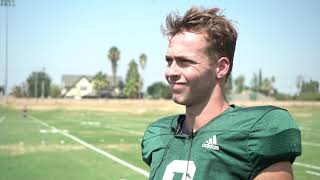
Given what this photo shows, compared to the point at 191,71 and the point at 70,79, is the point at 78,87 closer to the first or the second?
the point at 70,79

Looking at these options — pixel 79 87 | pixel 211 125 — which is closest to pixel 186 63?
pixel 211 125

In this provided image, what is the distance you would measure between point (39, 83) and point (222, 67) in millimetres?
144874

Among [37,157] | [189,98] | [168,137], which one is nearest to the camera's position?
[189,98]

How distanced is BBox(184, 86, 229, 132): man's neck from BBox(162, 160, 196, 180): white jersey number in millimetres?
202

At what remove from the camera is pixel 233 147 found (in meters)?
2.23

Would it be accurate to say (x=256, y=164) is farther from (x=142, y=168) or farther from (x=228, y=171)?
(x=142, y=168)

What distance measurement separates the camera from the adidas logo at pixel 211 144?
2.28 m

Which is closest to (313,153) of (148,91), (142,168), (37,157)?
(142,168)

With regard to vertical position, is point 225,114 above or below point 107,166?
above

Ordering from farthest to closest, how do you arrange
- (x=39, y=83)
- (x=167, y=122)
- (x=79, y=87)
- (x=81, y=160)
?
(x=39, y=83), (x=79, y=87), (x=81, y=160), (x=167, y=122)

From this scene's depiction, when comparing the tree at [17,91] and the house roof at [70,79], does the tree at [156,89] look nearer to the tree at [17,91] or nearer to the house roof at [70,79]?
the house roof at [70,79]

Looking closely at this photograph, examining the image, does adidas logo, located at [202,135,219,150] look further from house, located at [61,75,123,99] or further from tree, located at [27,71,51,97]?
tree, located at [27,71,51,97]

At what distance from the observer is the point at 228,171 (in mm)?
2234

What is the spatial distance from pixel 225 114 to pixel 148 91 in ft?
428
